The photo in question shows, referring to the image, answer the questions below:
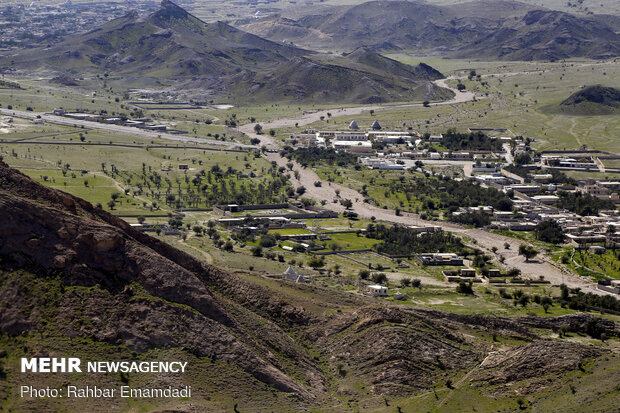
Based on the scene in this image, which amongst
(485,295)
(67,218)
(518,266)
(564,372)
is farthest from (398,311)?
(518,266)

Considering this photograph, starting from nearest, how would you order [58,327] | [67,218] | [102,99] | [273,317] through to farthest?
[58,327], [67,218], [273,317], [102,99]

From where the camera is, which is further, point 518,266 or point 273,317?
point 518,266

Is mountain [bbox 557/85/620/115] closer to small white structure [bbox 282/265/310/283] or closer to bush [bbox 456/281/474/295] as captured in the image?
bush [bbox 456/281/474/295]

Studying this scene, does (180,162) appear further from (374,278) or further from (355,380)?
(355,380)

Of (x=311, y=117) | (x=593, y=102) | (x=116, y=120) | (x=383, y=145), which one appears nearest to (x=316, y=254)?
(x=383, y=145)

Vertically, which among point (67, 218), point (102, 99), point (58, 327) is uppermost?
point (67, 218)

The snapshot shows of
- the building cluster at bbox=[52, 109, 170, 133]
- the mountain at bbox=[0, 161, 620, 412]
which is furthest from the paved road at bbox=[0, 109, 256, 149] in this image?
the mountain at bbox=[0, 161, 620, 412]

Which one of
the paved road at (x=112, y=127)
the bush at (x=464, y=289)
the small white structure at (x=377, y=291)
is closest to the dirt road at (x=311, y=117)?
the paved road at (x=112, y=127)
